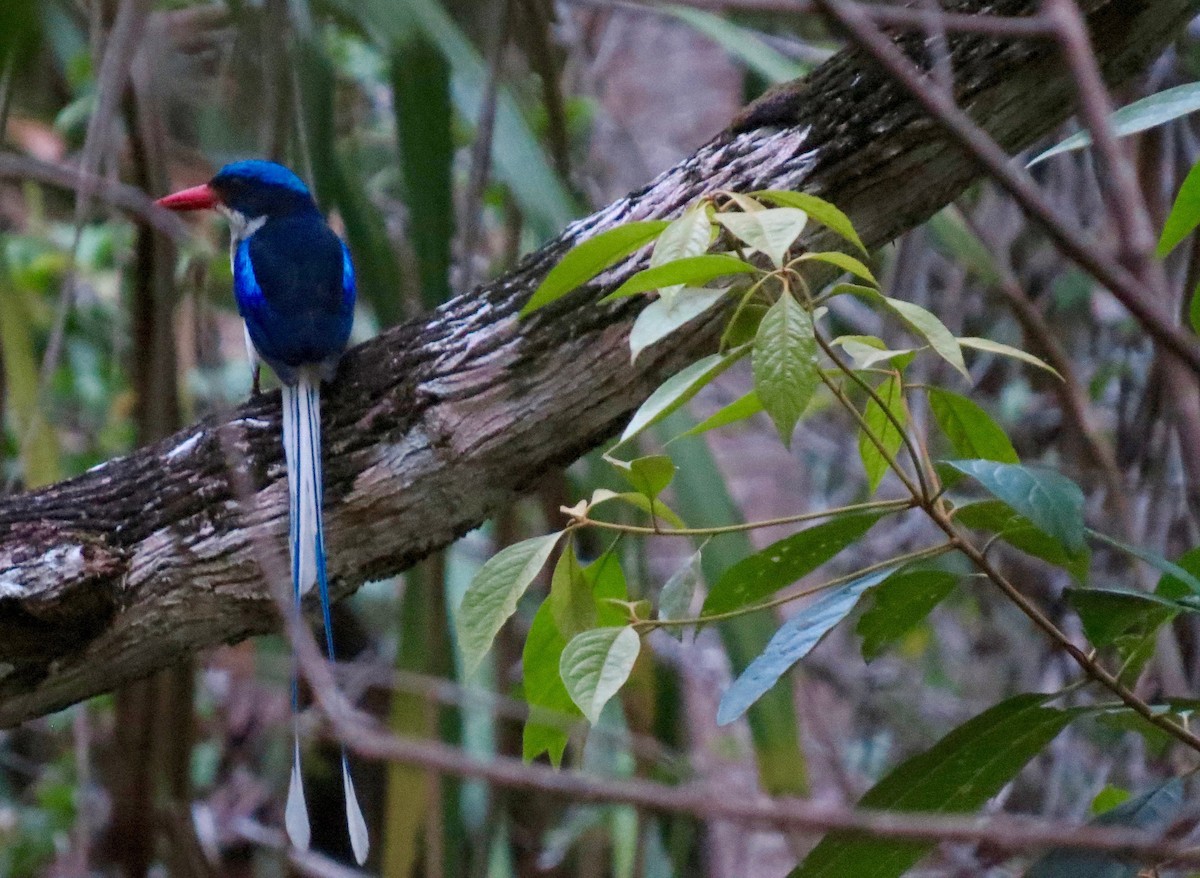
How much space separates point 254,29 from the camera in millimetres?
2516

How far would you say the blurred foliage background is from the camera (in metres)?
2.27

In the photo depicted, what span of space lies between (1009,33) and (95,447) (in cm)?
440

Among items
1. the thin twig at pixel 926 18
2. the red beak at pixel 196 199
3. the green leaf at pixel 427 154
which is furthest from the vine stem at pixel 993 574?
the red beak at pixel 196 199

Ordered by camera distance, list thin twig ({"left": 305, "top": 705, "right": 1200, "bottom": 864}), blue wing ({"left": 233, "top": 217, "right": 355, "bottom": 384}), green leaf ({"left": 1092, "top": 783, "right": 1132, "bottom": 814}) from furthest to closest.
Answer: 1. blue wing ({"left": 233, "top": 217, "right": 355, "bottom": 384})
2. green leaf ({"left": 1092, "top": 783, "right": 1132, "bottom": 814})
3. thin twig ({"left": 305, "top": 705, "right": 1200, "bottom": 864})

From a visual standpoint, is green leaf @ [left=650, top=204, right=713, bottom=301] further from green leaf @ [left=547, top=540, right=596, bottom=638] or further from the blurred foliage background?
green leaf @ [left=547, top=540, right=596, bottom=638]

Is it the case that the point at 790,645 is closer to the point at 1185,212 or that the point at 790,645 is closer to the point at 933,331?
the point at 933,331

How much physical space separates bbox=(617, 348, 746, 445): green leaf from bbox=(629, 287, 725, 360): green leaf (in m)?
0.05

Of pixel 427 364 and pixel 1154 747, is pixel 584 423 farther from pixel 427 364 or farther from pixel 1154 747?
pixel 1154 747

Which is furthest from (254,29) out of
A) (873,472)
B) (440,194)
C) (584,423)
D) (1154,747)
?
(1154,747)

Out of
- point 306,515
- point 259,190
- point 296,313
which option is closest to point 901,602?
point 306,515

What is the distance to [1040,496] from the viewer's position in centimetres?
108

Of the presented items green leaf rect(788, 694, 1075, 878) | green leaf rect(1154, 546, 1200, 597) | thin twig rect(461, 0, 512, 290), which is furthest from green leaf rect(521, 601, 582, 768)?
thin twig rect(461, 0, 512, 290)

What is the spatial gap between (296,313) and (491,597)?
1043mm

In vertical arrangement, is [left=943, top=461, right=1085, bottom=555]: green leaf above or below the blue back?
below
